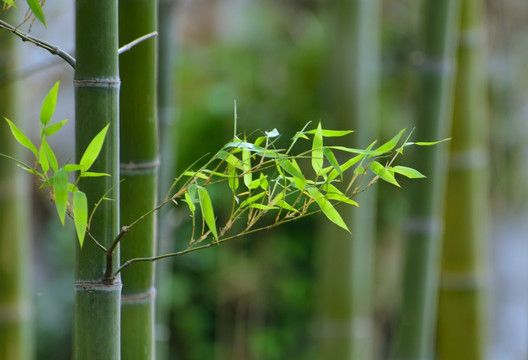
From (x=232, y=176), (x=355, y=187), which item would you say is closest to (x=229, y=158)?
(x=232, y=176)

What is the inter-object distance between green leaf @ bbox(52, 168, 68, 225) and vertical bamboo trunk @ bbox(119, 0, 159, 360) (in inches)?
8.2

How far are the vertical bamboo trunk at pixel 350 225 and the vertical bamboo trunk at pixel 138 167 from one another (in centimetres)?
55

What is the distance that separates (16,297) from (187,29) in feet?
9.17

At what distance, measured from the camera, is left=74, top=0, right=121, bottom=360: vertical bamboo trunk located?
44 centimetres

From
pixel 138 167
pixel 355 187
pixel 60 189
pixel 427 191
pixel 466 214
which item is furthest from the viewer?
pixel 466 214

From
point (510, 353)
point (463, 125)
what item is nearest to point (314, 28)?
point (510, 353)

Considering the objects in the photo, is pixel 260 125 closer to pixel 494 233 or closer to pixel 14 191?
pixel 494 233

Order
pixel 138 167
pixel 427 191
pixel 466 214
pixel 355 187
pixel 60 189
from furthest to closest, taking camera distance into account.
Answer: pixel 466 214, pixel 427 191, pixel 355 187, pixel 138 167, pixel 60 189

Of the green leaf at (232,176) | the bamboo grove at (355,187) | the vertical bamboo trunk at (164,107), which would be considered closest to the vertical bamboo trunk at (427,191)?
the bamboo grove at (355,187)

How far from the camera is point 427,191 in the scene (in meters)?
1.04

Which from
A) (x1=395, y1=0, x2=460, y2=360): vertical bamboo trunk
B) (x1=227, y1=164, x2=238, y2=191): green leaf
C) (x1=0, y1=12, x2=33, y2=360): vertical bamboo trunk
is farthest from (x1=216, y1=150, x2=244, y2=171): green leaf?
(x1=0, y1=12, x2=33, y2=360): vertical bamboo trunk

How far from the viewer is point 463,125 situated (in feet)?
3.86

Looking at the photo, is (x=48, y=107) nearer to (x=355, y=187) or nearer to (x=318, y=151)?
(x=318, y=151)

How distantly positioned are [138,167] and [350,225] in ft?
1.94
